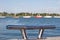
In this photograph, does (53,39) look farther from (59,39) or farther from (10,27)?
(10,27)

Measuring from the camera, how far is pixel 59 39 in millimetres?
7680

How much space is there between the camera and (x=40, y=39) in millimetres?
7879

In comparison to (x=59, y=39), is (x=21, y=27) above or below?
above

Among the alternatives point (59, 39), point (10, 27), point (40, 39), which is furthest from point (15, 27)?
point (59, 39)

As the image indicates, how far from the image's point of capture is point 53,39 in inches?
303

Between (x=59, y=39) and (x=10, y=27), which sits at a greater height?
(x=10, y=27)

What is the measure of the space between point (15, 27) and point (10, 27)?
0.61 ft

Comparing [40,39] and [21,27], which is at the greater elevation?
[21,27]

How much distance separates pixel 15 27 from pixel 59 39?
1.71 m

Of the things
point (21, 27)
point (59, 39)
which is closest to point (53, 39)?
point (59, 39)

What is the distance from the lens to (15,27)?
296 inches

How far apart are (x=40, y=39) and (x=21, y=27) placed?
0.94m

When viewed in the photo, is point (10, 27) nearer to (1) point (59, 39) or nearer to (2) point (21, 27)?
(2) point (21, 27)

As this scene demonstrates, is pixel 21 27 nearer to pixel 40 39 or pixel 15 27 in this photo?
pixel 15 27
